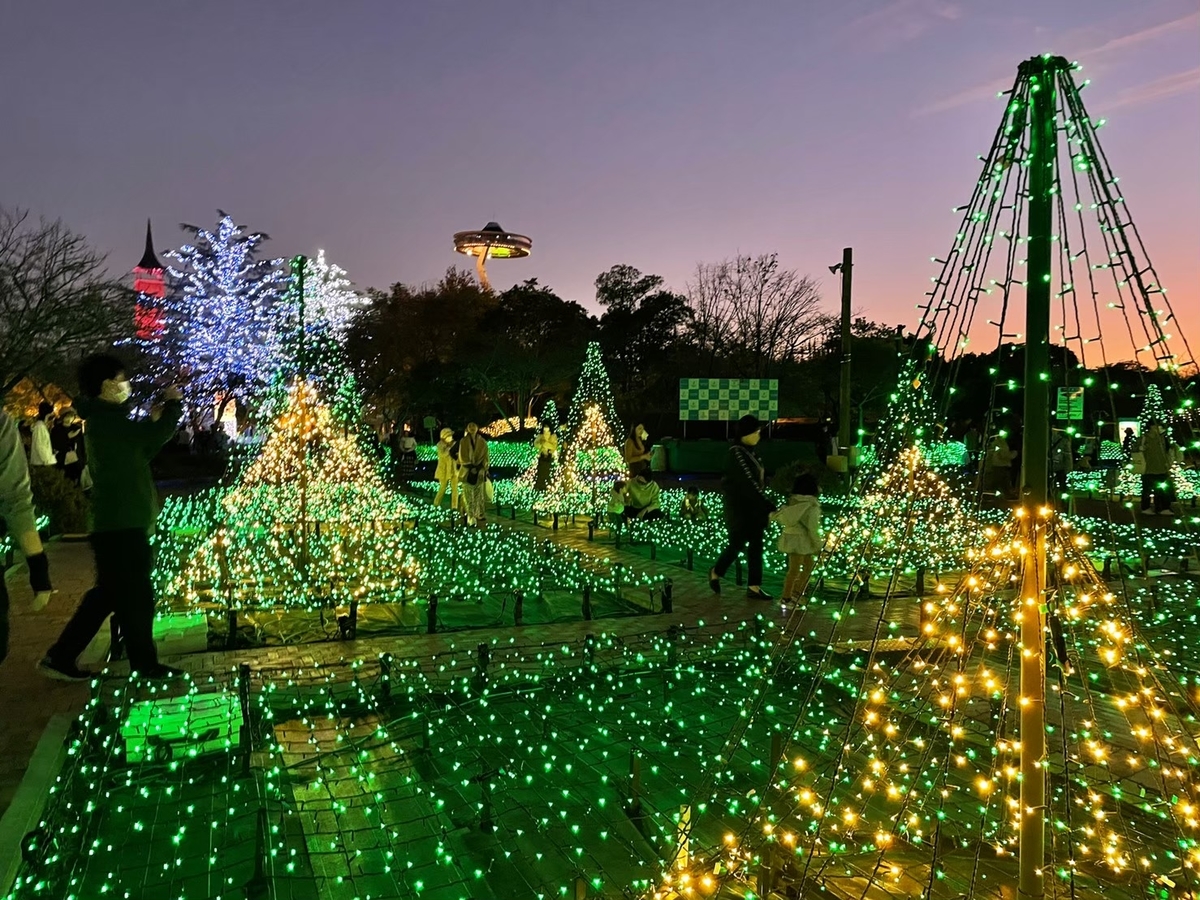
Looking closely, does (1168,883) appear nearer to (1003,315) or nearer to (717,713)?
(1003,315)

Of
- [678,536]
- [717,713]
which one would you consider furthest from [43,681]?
[678,536]

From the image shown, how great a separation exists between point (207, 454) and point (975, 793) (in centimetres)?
2747

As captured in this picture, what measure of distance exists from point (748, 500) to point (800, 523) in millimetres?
453

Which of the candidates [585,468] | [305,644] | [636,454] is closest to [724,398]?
[585,468]

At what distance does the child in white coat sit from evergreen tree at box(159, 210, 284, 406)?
26.2 metres

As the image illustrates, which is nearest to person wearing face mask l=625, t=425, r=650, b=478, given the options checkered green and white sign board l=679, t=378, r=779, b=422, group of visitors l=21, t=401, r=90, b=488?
checkered green and white sign board l=679, t=378, r=779, b=422

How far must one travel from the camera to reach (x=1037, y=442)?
2340 millimetres

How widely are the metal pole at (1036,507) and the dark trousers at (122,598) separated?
13.6 feet

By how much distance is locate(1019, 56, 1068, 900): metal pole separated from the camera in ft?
7.59

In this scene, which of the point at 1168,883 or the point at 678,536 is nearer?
the point at 1168,883

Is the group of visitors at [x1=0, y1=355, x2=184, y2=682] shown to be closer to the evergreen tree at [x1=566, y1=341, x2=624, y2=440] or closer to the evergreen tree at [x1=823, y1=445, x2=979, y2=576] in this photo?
the evergreen tree at [x1=823, y1=445, x2=979, y2=576]

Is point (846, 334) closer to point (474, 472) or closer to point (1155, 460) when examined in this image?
point (1155, 460)

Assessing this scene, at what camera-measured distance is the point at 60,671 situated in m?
4.61

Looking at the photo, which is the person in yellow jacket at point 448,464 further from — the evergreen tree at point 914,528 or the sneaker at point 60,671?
the sneaker at point 60,671
